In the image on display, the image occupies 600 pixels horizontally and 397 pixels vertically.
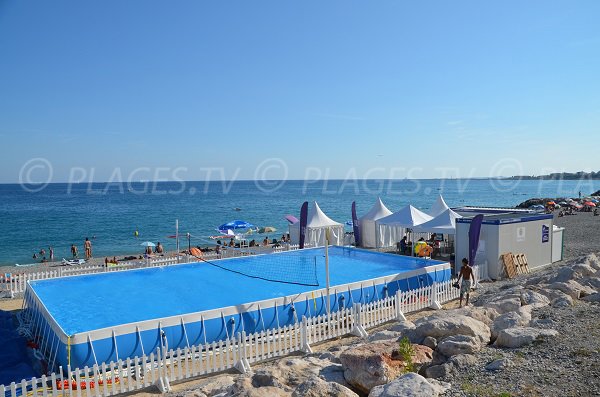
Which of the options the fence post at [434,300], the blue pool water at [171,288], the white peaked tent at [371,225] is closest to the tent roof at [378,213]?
the white peaked tent at [371,225]

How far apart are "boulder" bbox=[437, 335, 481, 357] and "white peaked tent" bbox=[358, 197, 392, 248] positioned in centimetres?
2035

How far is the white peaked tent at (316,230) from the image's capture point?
26609 millimetres

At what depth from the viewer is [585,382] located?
5727 mm

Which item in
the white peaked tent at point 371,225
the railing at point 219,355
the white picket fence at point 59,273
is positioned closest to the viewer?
the railing at point 219,355

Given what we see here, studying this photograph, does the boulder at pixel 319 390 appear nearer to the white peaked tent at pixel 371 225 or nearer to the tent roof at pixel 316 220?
the tent roof at pixel 316 220

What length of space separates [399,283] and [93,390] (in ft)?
33.7

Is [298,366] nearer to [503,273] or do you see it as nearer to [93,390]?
[93,390]

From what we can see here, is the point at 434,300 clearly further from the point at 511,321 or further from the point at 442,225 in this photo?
the point at 442,225

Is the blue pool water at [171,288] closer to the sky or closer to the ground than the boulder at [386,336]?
closer to the ground

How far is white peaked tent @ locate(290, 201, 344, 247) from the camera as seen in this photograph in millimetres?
26609

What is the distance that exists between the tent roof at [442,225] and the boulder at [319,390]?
16080 millimetres

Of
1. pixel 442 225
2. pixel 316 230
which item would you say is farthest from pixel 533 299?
pixel 316 230

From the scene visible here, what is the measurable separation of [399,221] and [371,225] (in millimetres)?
4463

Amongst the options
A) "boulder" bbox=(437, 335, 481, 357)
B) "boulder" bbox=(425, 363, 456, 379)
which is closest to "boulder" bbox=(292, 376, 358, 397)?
"boulder" bbox=(425, 363, 456, 379)
